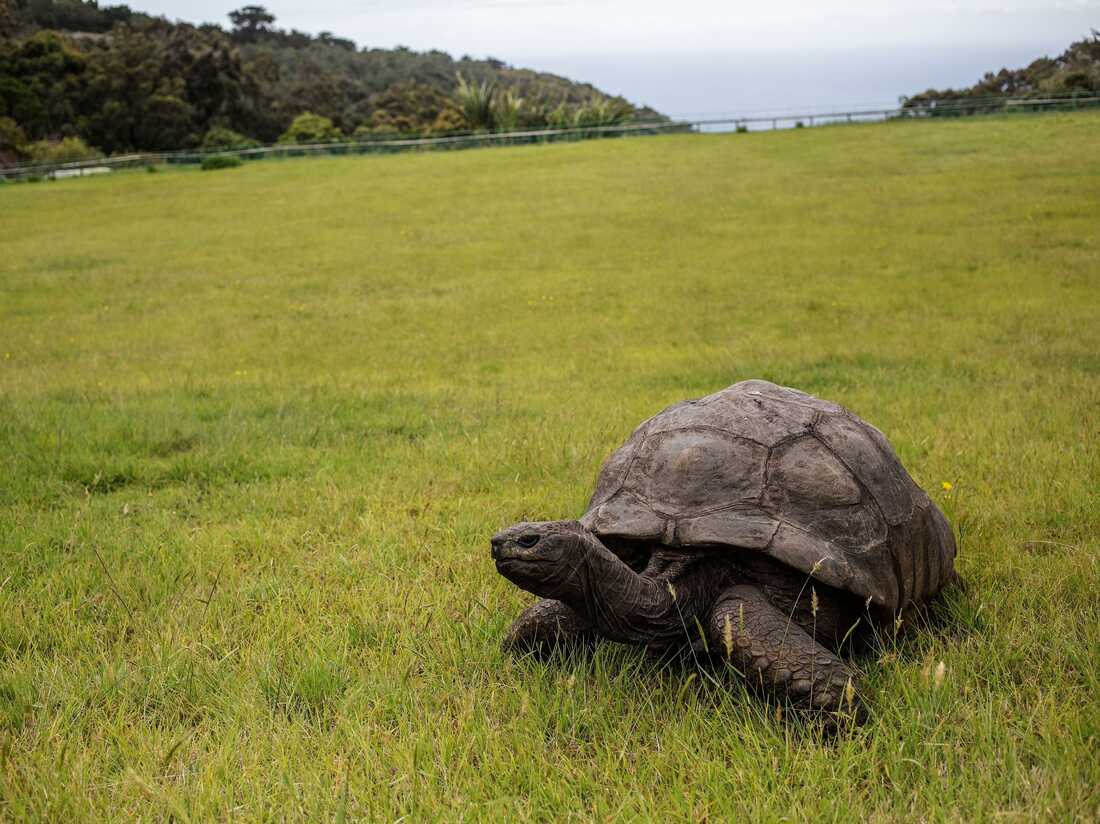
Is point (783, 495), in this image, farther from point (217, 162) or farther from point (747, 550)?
point (217, 162)

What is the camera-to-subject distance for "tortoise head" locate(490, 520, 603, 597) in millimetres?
2803

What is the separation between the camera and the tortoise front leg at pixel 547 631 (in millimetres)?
3525

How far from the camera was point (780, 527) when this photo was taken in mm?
3268

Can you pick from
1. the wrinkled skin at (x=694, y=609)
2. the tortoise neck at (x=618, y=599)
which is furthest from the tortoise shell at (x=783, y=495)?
the tortoise neck at (x=618, y=599)

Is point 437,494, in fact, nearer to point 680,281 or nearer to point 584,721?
point 584,721

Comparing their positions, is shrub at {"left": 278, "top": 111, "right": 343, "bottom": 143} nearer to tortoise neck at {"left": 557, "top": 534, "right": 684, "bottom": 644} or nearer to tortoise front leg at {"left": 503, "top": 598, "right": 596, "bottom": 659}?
tortoise front leg at {"left": 503, "top": 598, "right": 596, "bottom": 659}

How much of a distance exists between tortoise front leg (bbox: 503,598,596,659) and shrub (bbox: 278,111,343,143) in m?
57.2

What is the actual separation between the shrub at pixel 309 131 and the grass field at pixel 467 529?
4289 centimetres

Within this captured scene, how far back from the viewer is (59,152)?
50188 mm

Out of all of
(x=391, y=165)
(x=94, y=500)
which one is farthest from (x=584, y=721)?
(x=391, y=165)

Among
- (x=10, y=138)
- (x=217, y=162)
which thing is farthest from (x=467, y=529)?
(x=10, y=138)

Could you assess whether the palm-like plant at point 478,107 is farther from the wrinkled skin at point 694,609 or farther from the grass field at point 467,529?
the wrinkled skin at point 694,609

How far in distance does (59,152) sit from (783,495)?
56.7 meters

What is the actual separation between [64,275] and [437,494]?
55.5ft
